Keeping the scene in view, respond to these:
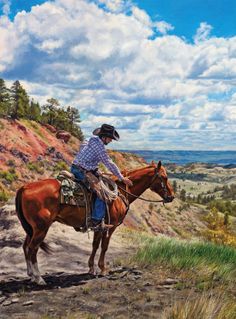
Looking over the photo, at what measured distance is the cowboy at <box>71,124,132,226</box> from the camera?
10.8 m

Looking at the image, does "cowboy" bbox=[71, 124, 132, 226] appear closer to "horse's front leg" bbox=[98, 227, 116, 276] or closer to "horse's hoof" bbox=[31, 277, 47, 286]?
"horse's front leg" bbox=[98, 227, 116, 276]

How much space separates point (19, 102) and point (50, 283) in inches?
2301

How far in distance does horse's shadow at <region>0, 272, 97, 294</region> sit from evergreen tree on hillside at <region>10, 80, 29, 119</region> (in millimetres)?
56234

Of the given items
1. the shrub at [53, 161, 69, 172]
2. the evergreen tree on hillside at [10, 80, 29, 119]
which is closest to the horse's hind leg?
the shrub at [53, 161, 69, 172]

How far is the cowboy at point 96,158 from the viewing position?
10789 millimetres

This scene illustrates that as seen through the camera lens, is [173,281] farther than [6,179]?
No

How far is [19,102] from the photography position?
66.2 metres

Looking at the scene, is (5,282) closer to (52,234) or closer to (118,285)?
(118,285)

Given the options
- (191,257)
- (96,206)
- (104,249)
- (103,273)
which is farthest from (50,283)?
(191,257)

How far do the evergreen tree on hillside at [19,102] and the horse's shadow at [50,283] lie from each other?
184 feet

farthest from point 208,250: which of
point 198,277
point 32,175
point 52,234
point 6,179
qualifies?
point 32,175

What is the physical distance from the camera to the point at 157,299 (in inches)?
363

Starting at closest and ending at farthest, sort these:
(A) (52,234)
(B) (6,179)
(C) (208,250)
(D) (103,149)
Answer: (D) (103,149) < (C) (208,250) < (A) (52,234) < (B) (6,179)

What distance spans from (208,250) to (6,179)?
3782cm
